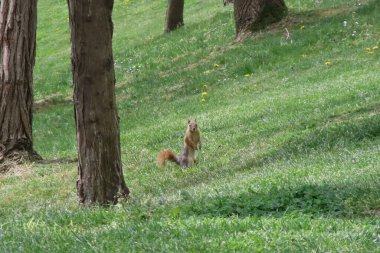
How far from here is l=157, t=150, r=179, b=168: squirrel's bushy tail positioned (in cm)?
1326

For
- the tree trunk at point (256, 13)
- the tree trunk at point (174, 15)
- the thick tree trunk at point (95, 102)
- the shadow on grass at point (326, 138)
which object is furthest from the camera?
the tree trunk at point (174, 15)

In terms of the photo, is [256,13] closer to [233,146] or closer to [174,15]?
[174,15]

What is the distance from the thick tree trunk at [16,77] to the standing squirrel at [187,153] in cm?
444

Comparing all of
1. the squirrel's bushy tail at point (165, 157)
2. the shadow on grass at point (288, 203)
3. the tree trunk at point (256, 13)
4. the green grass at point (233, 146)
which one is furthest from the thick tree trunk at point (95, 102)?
the tree trunk at point (256, 13)

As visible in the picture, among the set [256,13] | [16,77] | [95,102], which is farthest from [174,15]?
[95,102]

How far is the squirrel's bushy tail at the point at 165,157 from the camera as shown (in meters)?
13.3

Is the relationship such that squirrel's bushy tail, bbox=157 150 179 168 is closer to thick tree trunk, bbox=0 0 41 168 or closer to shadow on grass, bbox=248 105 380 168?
shadow on grass, bbox=248 105 380 168

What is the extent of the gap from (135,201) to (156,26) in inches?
1058

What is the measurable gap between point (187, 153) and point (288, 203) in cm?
467

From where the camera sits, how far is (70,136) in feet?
65.5

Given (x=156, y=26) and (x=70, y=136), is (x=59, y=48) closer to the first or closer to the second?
(x=156, y=26)

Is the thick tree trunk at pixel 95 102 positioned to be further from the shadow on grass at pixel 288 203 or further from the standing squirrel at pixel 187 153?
the standing squirrel at pixel 187 153

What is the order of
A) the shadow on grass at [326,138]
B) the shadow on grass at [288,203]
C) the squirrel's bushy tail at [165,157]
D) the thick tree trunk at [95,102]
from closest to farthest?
the shadow on grass at [288,203]
the thick tree trunk at [95,102]
the shadow on grass at [326,138]
the squirrel's bushy tail at [165,157]

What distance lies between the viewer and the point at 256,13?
24.2m
